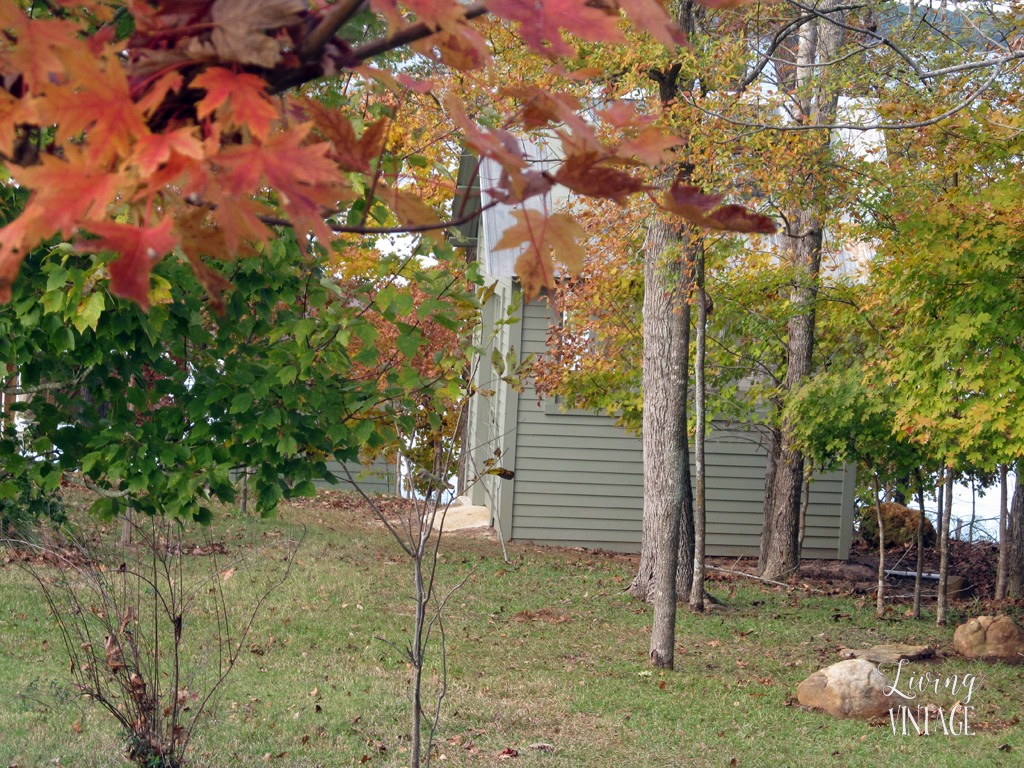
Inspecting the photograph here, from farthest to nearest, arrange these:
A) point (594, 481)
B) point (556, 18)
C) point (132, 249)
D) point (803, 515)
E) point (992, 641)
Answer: point (594, 481), point (803, 515), point (992, 641), point (556, 18), point (132, 249)

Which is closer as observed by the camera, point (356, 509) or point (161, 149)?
point (161, 149)

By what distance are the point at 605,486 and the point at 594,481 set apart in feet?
0.67

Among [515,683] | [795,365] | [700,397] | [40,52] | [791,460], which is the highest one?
[795,365]

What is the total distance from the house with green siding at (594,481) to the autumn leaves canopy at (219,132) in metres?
12.8

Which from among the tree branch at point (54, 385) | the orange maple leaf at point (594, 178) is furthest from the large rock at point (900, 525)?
the orange maple leaf at point (594, 178)

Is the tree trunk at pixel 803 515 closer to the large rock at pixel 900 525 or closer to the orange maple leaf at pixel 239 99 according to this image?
the large rock at pixel 900 525

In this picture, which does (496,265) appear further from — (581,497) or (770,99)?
(770,99)

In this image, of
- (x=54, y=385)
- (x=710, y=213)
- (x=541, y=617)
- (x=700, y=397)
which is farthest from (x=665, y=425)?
(x=710, y=213)

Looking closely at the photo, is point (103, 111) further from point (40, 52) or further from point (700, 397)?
point (700, 397)

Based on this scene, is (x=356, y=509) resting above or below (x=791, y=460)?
below

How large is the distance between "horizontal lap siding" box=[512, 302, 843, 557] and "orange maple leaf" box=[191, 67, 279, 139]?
1296cm

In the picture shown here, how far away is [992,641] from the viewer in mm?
9039

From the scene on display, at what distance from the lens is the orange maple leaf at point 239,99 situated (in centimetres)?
84

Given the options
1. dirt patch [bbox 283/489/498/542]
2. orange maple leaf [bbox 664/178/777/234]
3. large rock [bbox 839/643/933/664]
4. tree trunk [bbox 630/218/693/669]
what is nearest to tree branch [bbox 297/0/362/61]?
orange maple leaf [bbox 664/178/777/234]
